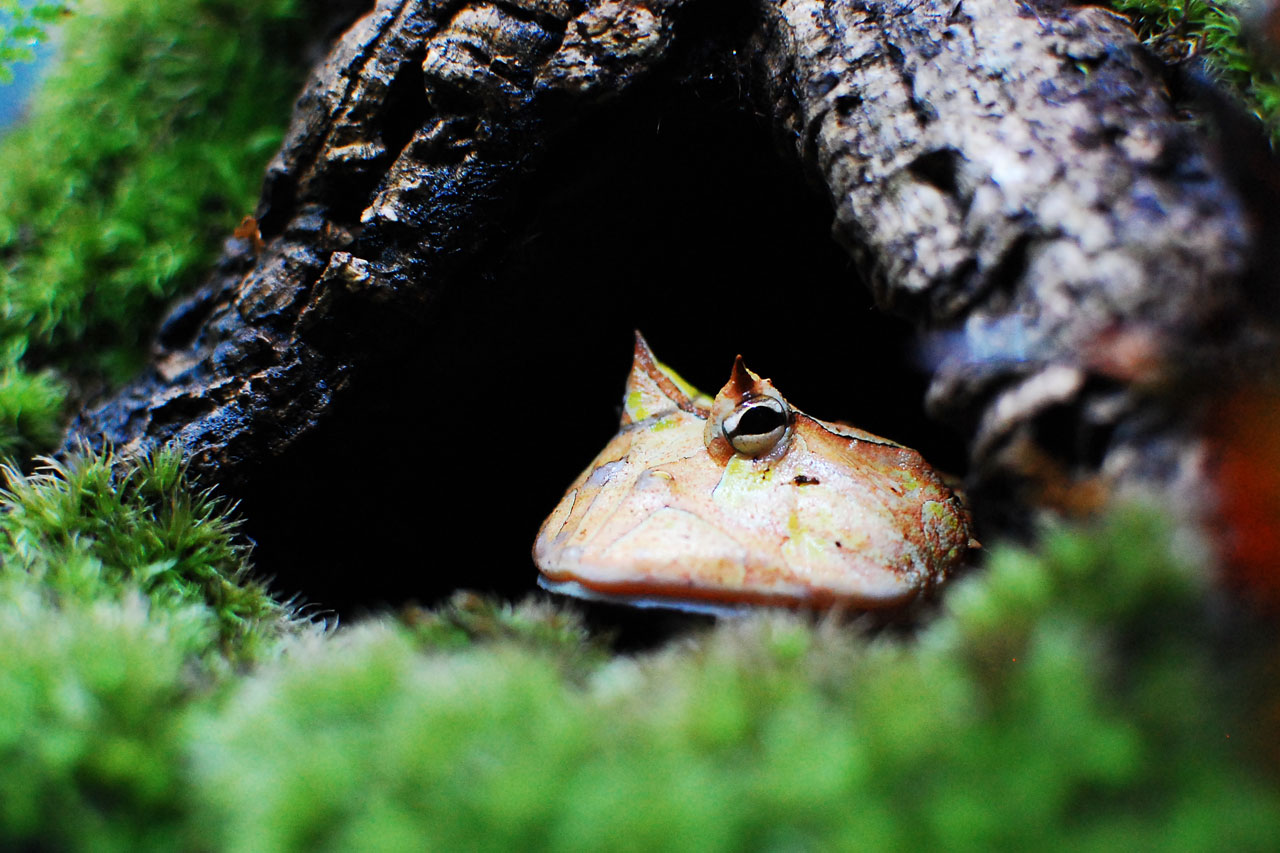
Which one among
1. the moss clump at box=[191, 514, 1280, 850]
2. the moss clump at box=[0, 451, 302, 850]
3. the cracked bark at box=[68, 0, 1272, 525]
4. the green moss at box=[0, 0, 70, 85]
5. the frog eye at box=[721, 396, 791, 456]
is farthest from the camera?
the green moss at box=[0, 0, 70, 85]

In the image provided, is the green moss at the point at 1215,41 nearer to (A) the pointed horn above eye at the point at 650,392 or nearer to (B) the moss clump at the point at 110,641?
(A) the pointed horn above eye at the point at 650,392

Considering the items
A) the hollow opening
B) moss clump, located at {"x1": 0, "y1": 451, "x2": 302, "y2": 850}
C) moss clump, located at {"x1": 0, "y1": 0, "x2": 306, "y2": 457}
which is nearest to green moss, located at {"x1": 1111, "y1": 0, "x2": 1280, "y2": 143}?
the hollow opening

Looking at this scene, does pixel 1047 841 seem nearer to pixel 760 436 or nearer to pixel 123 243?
pixel 760 436

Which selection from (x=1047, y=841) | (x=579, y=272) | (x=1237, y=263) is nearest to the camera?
(x=1047, y=841)

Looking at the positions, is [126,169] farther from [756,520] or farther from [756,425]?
[756,520]

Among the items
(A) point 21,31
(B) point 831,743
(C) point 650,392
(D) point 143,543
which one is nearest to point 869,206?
(C) point 650,392

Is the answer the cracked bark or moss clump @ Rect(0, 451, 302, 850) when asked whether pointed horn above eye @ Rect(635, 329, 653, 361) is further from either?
moss clump @ Rect(0, 451, 302, 850)

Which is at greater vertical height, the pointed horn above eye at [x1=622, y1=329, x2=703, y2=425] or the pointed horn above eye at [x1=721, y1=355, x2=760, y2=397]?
the pointed horn above eye at [x1=721, y1=355, x2=760, y2=397]

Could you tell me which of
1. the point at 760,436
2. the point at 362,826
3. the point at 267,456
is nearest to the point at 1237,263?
the point at 760,436
